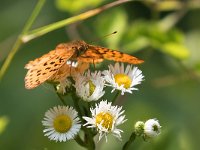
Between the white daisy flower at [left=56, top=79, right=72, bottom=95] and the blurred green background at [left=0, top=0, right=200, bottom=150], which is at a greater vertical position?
the blurred green background at [left=0, top=0, right=200, bottom=150]

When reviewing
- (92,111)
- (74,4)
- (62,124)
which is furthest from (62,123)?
(74,4)

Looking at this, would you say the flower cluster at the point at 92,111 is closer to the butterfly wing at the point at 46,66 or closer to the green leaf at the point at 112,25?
the butterfly wing at the point at 46,66

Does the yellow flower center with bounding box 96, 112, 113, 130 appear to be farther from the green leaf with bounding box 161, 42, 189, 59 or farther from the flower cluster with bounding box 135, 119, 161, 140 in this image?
the green leaf with bounding box 161, 42, 189, 59

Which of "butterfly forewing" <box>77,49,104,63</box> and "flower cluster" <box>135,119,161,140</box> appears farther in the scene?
"butterfly forewing" <box>77,49,104,63</box>

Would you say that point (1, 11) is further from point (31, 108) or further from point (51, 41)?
point (31, 108)

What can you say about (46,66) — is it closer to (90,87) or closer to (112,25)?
(90,87)

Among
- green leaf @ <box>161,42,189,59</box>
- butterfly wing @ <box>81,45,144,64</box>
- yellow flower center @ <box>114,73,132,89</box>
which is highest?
green leaf @ <box>161,42,189,59</box>

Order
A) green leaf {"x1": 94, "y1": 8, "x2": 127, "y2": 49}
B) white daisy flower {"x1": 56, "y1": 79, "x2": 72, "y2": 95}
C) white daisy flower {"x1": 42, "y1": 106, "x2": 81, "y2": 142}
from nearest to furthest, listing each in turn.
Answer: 1. white daisy flower {"x1": 42, "y1": 106, "x2": 81, "y2": 142}
2. white daisy flower {"x1": 56, "y1": 79, "x2": 72, "y2": 95}
3. green leaf {"x1": 94, "y1": 8, "x2": 127, "y2": 49}

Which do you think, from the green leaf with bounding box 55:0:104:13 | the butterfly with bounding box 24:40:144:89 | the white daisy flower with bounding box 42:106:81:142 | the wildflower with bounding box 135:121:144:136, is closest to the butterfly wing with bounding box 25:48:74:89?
the butterfly with bounding box 24:40:144:89
